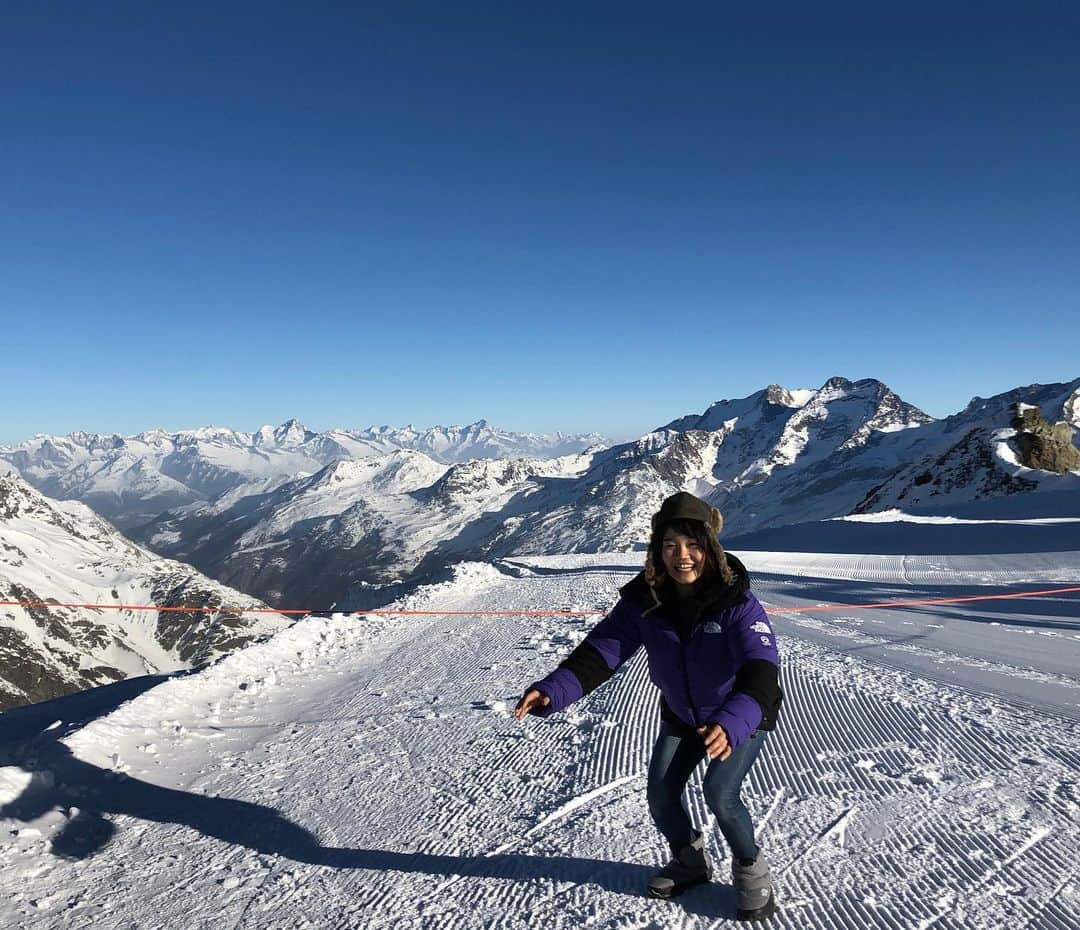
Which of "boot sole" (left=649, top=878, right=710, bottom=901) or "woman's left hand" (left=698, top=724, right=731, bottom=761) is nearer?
"woman's left hand" (left=698, top=724, right=731, bottom=761)

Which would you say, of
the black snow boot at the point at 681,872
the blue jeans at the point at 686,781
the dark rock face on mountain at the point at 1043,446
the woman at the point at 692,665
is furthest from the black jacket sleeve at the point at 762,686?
the dark rock face on mountain at the point at 1043,446

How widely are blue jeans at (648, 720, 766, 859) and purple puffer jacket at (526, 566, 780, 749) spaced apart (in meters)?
0.19

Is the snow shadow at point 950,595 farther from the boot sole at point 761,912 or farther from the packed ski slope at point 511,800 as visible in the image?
the boot sole at point 761,912

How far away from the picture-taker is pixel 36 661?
151m

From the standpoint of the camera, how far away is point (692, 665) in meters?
3.34

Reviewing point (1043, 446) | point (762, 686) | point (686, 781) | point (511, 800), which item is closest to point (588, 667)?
point (686, 781)

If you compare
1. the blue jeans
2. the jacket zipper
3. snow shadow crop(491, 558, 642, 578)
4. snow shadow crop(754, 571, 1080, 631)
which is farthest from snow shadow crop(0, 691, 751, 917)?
snow shadow crop(491, 558, 642, 578)

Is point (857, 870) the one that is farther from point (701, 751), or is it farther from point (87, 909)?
point (87, 909)

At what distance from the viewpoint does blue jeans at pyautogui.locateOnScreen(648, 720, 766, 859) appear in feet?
Answer: 10.7

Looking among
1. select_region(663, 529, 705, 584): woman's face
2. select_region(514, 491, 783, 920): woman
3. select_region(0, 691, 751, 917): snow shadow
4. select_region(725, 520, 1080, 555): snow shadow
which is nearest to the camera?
select_region(514, 491, 783, 920): woman

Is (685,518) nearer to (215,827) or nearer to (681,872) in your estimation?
(681,872)

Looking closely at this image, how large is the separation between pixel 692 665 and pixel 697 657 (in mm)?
55

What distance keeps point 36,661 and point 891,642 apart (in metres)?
194

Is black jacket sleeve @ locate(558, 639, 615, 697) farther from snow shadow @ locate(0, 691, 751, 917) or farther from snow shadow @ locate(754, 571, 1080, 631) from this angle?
snow shadow @ locate(754, 571, 1080, 631)
